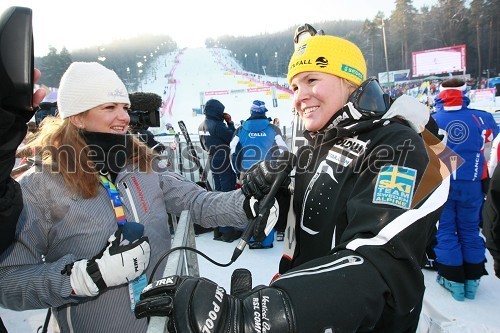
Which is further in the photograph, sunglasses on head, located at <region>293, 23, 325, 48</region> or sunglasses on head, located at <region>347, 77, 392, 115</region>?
sunglasses on head, located at <region>293, 23, 325, 48</region>

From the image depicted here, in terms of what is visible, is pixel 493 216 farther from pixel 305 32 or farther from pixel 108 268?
pixel 108 268

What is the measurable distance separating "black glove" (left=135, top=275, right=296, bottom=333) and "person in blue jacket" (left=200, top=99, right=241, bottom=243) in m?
5.11

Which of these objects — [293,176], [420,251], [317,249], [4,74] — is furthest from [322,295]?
[4,74]

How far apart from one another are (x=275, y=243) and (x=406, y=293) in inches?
182

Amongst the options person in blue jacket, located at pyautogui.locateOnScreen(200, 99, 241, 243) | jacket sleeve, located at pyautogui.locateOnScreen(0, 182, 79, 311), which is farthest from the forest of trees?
jacket sleeve, located at pyautogui.locateOnScreen(0, 182, 79, 311)

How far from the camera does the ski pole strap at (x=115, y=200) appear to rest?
5.58ft

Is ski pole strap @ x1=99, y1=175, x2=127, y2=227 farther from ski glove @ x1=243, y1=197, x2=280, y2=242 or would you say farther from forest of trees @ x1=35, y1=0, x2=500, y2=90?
forest of trees @ x1=35, y1=0, x2=500, y2=90

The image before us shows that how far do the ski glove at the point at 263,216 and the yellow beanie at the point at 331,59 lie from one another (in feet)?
2.32

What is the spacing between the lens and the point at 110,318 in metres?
1.67

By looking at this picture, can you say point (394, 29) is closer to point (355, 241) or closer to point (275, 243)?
point (275, 243)

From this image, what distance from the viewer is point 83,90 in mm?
1874

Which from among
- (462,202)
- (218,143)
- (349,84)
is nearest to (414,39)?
(218,143)

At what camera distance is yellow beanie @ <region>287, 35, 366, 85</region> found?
1.61 metres

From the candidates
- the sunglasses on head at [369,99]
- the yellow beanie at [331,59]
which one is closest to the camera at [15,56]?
the yellow beanie at [331,59]
